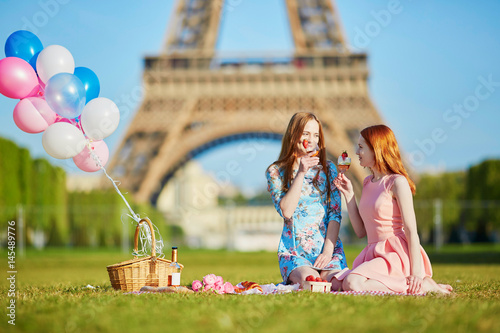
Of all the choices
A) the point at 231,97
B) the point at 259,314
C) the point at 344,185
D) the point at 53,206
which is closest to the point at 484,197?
the point at 231,97

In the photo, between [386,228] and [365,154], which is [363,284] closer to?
[386,228]

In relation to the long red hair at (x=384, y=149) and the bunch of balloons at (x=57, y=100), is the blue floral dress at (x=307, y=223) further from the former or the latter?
the bunch of balloons at (x=57, y=100)

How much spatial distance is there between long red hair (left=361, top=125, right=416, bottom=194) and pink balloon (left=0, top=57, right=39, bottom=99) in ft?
8.03

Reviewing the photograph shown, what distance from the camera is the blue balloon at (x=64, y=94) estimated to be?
4.02 m

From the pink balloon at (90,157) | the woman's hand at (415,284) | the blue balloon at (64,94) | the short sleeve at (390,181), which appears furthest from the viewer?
the pink balloon at (90,157)

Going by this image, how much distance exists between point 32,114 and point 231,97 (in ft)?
58.2

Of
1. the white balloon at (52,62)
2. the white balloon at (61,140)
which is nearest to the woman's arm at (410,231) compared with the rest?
the white balloon at (61,140)

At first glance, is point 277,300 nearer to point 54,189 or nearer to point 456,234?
point 54,189

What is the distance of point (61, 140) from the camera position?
162 inches

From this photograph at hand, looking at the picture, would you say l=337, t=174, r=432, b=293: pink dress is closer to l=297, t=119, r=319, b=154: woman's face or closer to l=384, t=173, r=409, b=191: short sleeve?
l=384, t=173, r=409, b=191: short sleeve

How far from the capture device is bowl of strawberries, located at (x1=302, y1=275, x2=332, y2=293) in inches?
132

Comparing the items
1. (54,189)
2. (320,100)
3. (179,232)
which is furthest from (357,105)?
(179,232)

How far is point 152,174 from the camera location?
20.4 m

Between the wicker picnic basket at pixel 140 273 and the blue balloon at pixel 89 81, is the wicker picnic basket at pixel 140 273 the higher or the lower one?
the lower one
